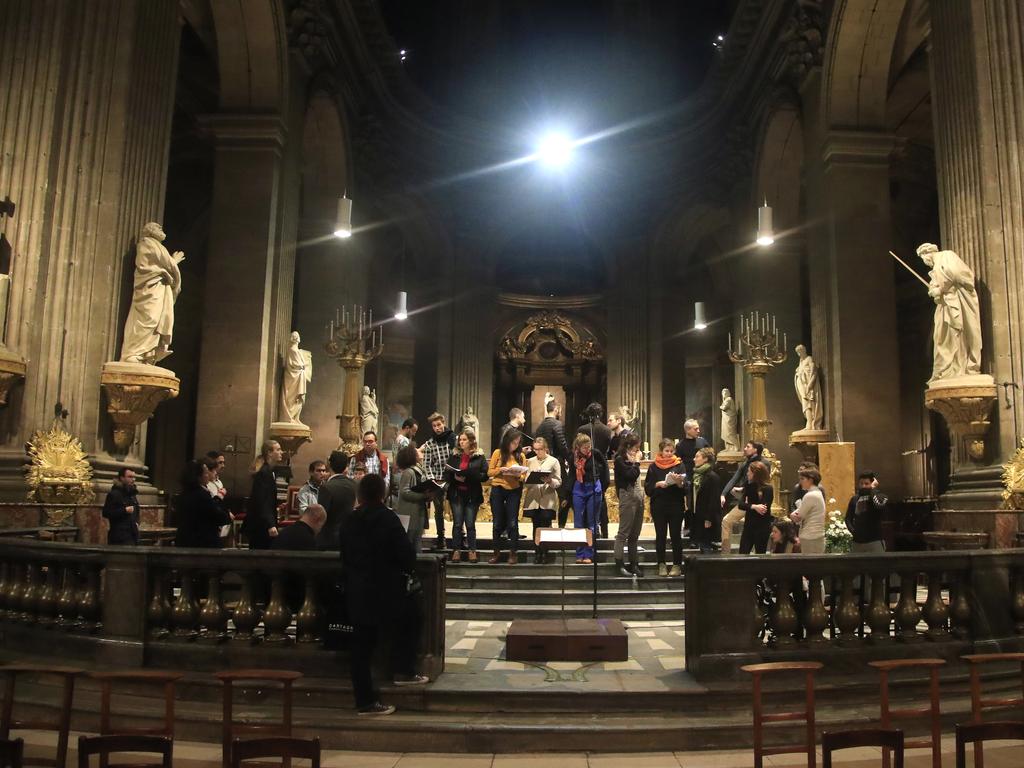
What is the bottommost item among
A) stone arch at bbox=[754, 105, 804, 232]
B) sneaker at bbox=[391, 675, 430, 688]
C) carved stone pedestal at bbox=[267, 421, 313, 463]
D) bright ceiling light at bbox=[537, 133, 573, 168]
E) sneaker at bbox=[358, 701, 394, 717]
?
sneaker at bbox=[358, 701, 394, 717]

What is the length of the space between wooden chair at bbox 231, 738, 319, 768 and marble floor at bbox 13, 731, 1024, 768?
4.75ft

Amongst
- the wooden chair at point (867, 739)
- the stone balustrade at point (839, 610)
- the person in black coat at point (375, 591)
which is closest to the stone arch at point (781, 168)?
the stone balustrade at point (839, 610)

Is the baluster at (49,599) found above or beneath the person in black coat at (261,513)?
beneath

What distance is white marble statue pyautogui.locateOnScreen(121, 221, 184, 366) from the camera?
30.7 feet

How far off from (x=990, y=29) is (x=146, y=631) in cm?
1068

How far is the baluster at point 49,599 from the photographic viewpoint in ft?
18.8

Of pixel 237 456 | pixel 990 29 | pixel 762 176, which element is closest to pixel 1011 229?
pixel 990 29

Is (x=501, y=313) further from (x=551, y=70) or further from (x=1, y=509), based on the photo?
(x=1, y=509)

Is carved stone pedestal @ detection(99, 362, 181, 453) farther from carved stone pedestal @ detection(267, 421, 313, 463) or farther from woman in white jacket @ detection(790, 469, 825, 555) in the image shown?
woman in white jacket @ detection(790, 469, 825, 555)

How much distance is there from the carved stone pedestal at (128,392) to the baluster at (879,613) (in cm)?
→ 711

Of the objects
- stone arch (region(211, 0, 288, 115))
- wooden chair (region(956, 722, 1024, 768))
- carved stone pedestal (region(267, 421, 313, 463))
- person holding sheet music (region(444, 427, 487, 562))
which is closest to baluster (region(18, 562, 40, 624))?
person holding sheet music (region(444, 427, 487, 562))

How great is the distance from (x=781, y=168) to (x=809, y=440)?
704 centimetres

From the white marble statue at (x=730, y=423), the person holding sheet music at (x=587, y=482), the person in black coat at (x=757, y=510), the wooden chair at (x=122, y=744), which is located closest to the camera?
the wooden chair at (x=122, y=744)

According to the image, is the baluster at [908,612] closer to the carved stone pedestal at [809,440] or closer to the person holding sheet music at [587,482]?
the person holding sheet music at [587,482]
